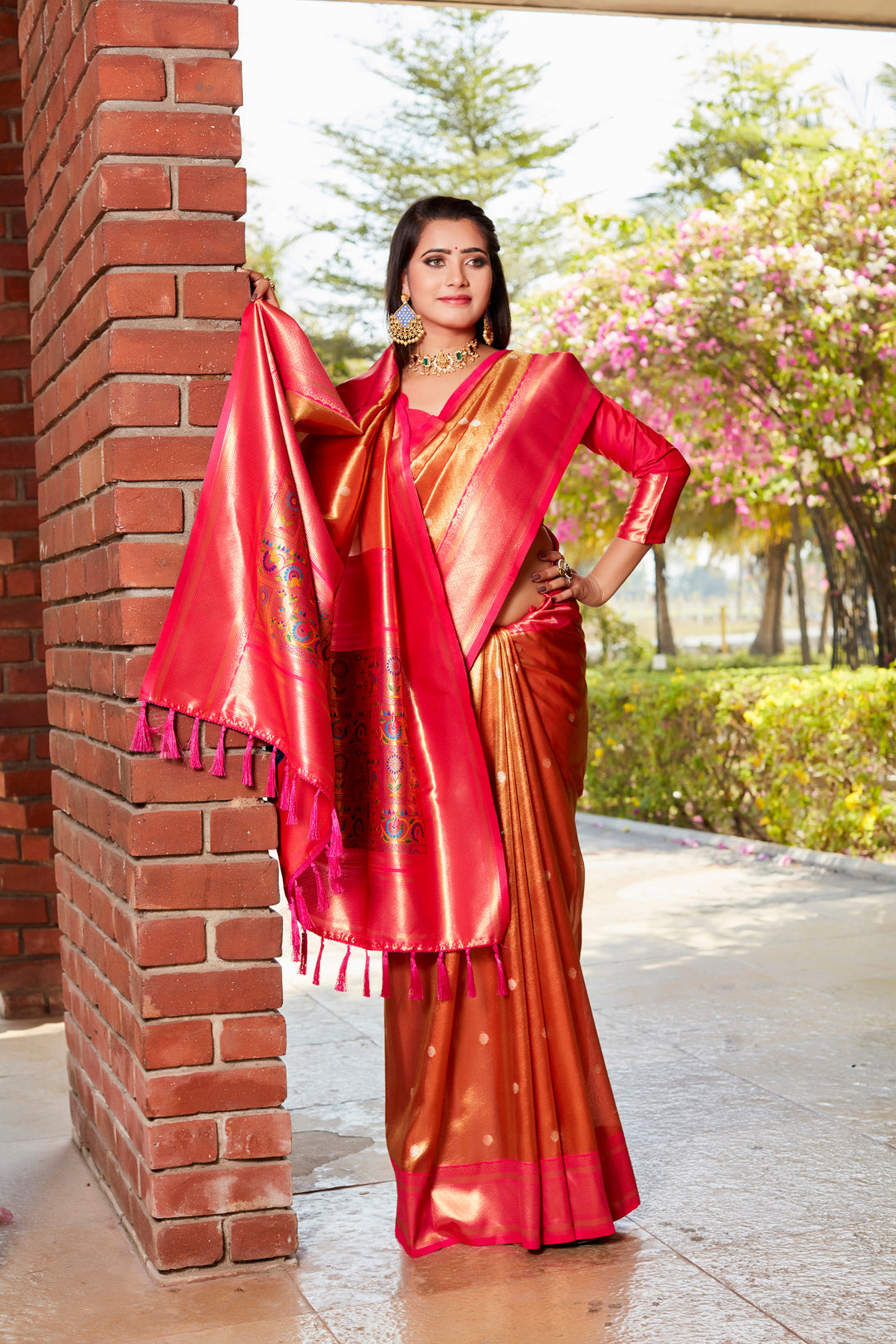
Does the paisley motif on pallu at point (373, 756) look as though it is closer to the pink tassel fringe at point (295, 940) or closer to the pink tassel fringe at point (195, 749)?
the pink tassel fringe at point (295, 940)

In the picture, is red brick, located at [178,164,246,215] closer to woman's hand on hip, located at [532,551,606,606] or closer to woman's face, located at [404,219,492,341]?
woman's face, located at [404,219,492,341]

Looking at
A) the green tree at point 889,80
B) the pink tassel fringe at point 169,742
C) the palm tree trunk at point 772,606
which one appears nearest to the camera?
the pink tassel fringe at point 169,742

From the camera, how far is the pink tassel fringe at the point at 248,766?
2.49m

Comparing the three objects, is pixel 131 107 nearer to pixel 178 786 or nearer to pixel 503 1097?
pixel 178 786

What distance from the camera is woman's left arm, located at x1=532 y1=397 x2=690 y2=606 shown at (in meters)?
2.83

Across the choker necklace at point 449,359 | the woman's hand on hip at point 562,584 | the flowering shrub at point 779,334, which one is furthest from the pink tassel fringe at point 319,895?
the flowering shrub at point 779,334

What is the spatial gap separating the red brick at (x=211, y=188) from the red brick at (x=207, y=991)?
4.50 ft

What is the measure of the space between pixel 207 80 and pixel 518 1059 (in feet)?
6.13

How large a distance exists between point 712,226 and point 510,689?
23.2 feet

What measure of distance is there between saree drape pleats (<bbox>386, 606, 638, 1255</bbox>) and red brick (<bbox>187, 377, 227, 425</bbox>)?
671 mm

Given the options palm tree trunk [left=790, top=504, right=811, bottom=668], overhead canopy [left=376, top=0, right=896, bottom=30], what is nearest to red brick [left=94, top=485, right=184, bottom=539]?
overhead canopy [left=376, top=0, right=896, bottom=30]

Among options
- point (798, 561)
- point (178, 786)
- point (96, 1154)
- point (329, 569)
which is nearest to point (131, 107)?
point (329, 569)

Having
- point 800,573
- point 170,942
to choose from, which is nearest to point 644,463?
point 170,942

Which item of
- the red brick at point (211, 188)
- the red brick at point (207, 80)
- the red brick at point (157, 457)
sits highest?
the red brick at point (207, 80)
